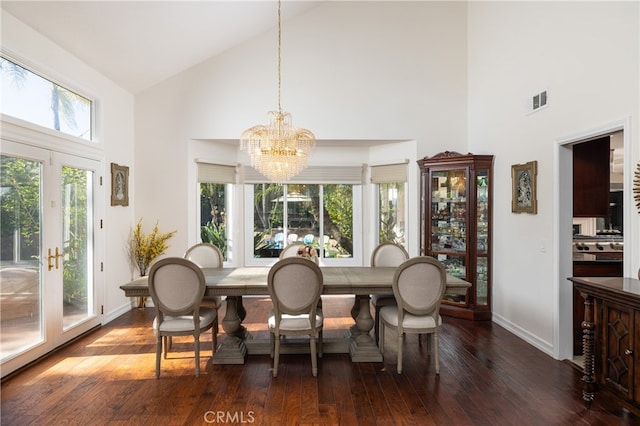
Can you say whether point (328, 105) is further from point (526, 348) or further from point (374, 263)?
point (526, 348)

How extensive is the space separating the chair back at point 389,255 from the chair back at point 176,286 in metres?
2.04

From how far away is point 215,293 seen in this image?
3225 mm

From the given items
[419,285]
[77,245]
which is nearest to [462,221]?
[419,285]

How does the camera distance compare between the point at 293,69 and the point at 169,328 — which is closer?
the point at 169,328

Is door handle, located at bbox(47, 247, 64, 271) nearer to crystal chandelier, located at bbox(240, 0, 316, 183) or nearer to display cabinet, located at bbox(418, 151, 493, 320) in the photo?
crystal chandelier, located at bbox(240, 0, 316, 183)

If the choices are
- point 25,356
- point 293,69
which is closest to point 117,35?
point 293,69

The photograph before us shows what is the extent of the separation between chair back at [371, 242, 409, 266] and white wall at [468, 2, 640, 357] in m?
1.32

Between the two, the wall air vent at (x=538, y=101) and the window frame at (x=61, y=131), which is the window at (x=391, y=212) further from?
the window frame at (x=61, y=131)

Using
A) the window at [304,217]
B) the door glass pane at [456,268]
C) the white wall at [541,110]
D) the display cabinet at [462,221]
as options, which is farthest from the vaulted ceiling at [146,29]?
the door glass pane at [456,268]

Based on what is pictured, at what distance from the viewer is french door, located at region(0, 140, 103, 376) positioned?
3109 millimetres

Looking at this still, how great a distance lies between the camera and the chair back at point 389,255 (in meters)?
4.25

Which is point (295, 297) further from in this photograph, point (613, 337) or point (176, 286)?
point (613, 337)

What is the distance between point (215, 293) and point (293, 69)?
3.53 metres

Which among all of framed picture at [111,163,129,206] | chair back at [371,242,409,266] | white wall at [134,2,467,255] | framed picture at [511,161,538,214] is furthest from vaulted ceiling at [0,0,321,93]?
framed picture at [511,161,538,214]
